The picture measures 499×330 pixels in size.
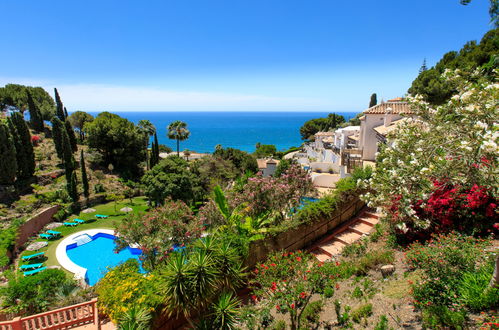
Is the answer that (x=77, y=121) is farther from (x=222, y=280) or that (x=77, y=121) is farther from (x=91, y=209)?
(x=222, y=280)

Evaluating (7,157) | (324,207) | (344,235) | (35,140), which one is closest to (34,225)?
(7,157)

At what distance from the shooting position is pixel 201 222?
12.5 meters

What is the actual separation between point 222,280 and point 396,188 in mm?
5610

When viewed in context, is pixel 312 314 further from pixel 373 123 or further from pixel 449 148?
pixel 373 123

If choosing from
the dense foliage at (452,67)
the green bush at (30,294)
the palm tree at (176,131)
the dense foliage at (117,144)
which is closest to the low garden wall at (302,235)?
the green bush at (30,294)

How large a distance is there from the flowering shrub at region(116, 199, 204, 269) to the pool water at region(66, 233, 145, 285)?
8.79 m

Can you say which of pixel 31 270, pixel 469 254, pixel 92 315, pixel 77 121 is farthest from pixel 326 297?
pixel 77 121

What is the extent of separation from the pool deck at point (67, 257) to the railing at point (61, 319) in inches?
282

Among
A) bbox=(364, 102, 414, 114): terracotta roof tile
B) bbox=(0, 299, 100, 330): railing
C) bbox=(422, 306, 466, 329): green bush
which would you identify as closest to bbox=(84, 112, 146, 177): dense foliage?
bbox=(0, 299, 100, 330): railing

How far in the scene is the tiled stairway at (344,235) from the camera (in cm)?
1159

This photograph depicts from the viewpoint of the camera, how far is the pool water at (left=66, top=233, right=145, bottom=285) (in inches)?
742

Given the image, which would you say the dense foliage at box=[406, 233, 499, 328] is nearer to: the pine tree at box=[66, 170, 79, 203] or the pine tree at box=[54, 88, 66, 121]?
the pine tree at box=[66, 170, 79, 203]

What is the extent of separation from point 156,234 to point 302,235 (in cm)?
643

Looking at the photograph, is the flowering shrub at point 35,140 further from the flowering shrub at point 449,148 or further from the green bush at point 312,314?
the flowering shrub at point 449,148
